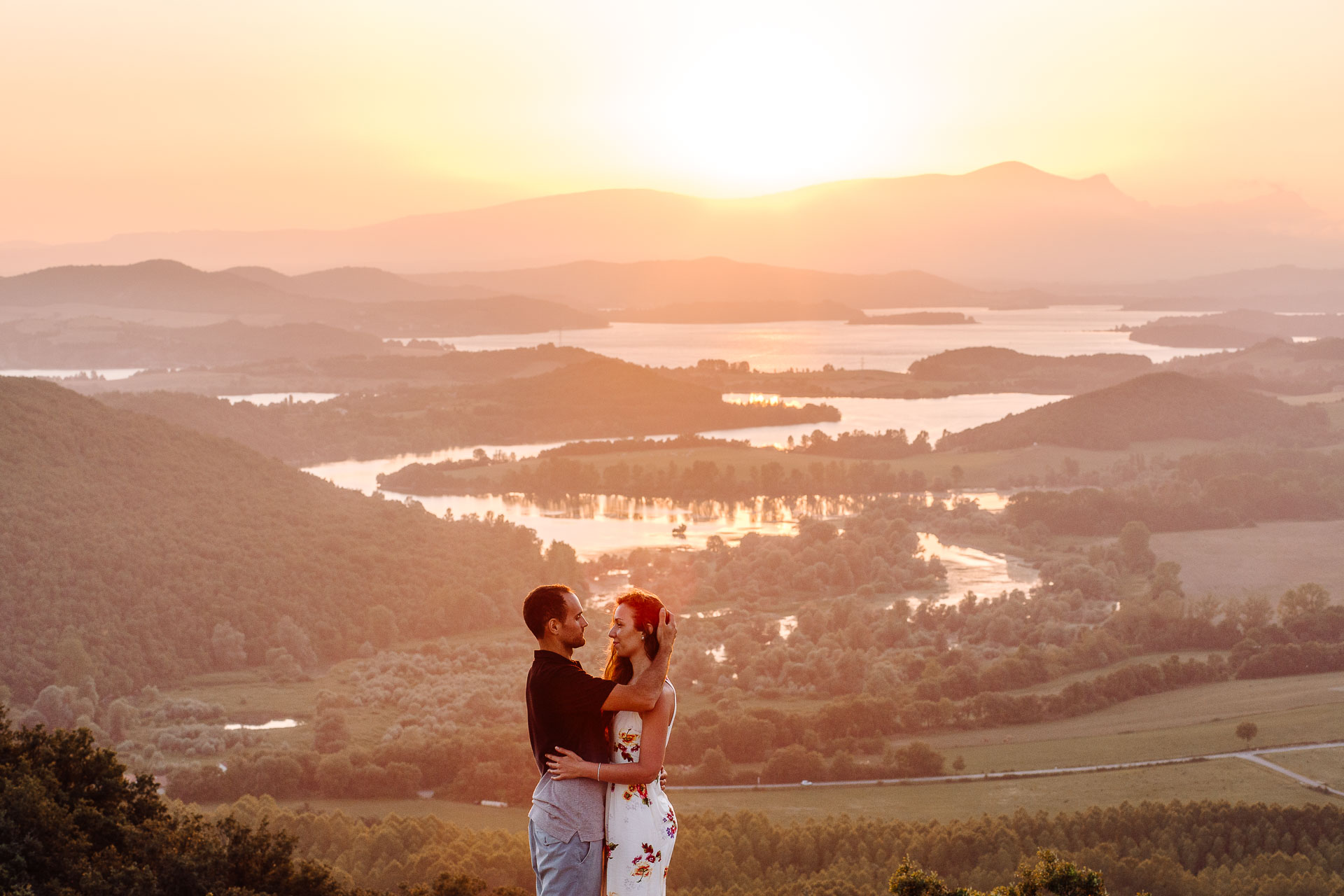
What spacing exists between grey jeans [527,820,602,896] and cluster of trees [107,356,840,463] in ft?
255

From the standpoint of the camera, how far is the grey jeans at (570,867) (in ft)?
19.3

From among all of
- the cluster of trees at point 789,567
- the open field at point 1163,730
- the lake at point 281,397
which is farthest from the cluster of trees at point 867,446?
the lake at point 281,397

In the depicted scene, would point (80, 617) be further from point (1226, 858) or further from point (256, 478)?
point (1226, 858)

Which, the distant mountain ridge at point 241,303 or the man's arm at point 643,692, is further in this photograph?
the distant mountain ridge at point 241,303

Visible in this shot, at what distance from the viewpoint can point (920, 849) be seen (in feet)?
69.3

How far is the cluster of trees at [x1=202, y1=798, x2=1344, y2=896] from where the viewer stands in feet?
63.5

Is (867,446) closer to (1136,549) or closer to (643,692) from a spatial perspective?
(1136,549)

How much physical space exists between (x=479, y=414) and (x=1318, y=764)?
7626cm

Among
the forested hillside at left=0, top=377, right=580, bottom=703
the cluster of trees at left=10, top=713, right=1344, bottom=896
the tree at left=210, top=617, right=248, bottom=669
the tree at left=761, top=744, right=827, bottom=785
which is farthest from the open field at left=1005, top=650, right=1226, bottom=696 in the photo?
the tree at left=210, top=617, right=248, bottom=669

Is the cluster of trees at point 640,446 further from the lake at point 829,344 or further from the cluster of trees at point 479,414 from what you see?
the lake at point 829,344

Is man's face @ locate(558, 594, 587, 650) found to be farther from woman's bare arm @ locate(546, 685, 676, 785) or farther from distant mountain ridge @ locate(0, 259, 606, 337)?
distant mountain ridge @ locate(0, 259, 606, 337)

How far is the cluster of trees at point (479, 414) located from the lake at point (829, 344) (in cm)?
2535

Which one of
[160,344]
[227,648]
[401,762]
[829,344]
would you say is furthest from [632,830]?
[829,344]

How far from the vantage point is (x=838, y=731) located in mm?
30875
